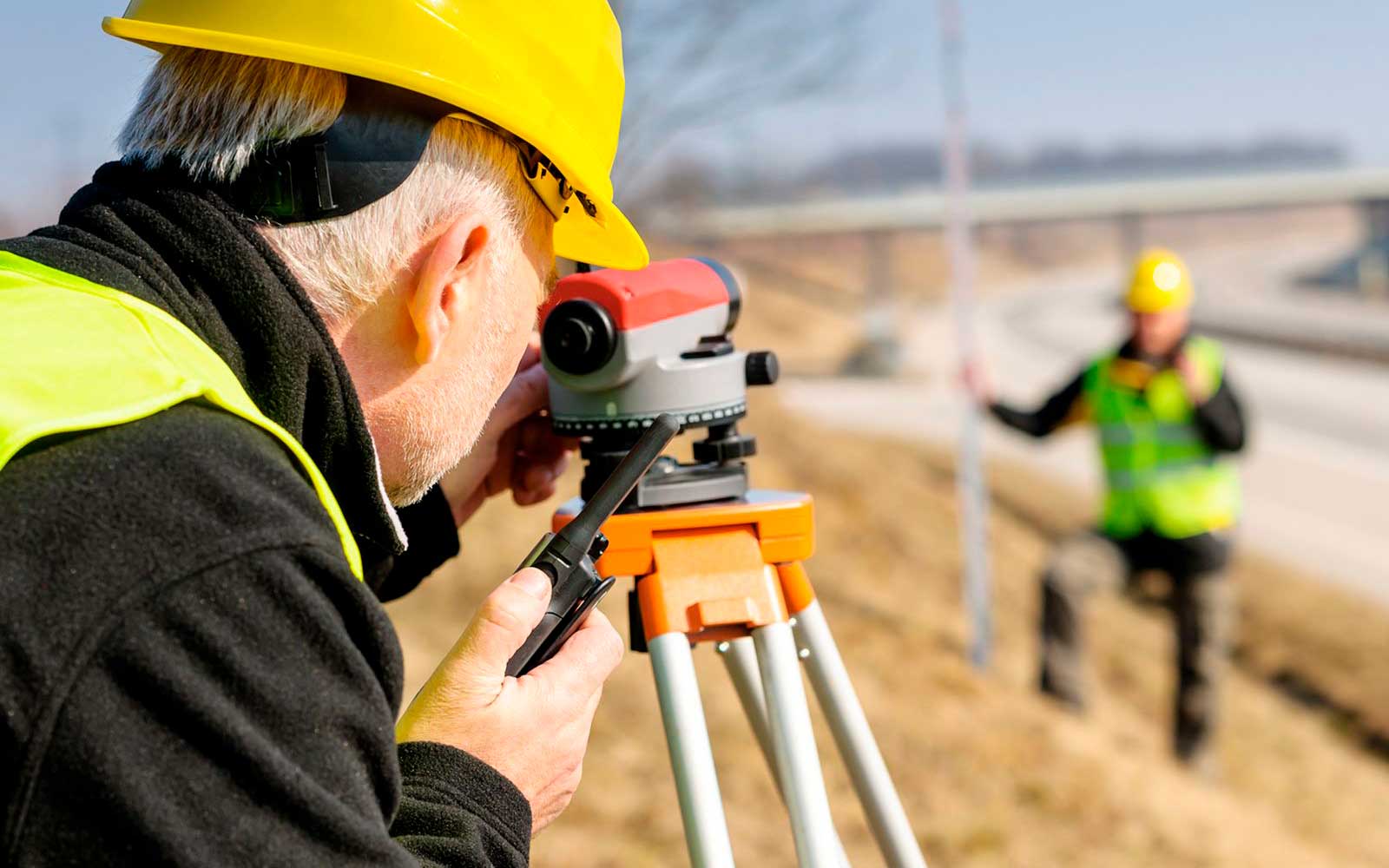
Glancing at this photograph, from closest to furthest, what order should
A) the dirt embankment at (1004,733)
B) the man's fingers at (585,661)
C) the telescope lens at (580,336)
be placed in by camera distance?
the man's fingers at (585,661), the telescope lens at (580,336), the dirt embankment at (1004,733)

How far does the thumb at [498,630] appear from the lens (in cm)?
113

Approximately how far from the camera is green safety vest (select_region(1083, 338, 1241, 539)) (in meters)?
5.42

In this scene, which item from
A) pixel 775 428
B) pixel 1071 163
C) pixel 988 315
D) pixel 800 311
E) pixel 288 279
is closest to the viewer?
pixel 288 279

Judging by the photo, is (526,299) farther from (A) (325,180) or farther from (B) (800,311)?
(B) (800,311)

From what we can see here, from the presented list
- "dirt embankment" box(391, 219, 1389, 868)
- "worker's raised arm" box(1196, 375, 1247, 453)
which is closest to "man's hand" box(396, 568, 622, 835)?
"dirt embankment" box(391, 219, 1389, 868)

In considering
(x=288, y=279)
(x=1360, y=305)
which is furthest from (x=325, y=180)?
(x=1360, y=305)

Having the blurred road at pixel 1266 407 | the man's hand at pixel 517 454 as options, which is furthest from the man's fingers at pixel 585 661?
the blurred road at pixel 1266 407

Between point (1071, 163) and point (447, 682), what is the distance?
72.2 meters

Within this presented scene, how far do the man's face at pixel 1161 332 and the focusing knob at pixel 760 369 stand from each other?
4.27 meters

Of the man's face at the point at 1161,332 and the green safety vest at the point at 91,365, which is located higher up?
the green safety vest at the point at 91,365

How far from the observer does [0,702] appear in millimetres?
773

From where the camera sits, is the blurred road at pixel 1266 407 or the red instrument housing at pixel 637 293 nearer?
the red instrument housing at pixel 637 293

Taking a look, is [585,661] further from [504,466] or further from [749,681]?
[504,466]

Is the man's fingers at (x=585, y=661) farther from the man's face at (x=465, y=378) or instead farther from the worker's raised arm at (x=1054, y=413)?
the worker's raised arm at (x=1054, y=413)
